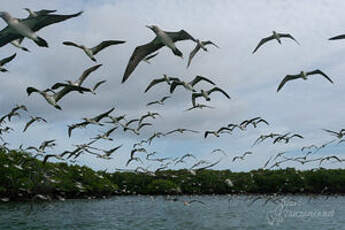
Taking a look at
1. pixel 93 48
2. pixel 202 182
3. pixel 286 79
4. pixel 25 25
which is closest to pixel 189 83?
pixel 286 79

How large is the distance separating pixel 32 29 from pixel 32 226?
3435 centimetres

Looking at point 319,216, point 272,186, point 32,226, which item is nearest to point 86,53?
point 32,226

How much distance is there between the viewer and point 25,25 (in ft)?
22.0

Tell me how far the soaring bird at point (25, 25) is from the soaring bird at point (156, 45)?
1.85 m

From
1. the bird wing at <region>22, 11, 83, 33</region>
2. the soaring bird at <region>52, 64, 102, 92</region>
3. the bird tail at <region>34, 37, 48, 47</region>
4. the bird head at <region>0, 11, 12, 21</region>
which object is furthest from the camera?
the soaring bird at <region>52, 64, 102, 92</region>

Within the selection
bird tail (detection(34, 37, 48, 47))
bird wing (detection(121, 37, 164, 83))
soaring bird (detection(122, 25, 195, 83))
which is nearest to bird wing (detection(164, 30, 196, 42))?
soaring bird (detection(122, 25, 195, 83))

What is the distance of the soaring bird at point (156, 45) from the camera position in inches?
332

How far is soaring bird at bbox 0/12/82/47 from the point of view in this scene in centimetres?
660

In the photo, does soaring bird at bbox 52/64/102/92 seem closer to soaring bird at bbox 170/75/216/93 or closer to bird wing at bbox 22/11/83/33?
soaring bird at bbox 170/75/216/93

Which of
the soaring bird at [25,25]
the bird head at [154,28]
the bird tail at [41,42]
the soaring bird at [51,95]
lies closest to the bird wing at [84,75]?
the soaring bird at [51,95]

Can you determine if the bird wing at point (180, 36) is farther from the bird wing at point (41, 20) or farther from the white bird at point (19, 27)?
the white bird at point (19, 27)

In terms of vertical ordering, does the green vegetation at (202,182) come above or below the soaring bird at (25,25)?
below

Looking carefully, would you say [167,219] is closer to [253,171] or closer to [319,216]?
[319,216]

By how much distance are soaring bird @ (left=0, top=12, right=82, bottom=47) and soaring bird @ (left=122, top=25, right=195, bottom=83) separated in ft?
6.07
